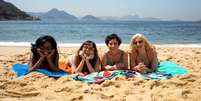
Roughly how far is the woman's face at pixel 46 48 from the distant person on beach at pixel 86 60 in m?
0.50

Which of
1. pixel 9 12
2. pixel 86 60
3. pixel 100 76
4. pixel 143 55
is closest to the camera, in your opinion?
pixel 100 76

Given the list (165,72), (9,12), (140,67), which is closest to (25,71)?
(140,67)

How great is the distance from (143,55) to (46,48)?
6.04 ft

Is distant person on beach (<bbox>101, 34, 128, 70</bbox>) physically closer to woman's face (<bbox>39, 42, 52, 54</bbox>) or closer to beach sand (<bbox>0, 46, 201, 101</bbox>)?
beach sand (<bbox>0, 46, 201, 101</bbox>)

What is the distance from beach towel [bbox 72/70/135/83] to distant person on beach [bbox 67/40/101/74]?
11.8 inches

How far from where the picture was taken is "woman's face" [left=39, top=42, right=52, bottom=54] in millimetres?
6180

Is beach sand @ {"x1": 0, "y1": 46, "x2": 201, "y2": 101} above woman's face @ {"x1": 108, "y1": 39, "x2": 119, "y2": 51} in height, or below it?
below

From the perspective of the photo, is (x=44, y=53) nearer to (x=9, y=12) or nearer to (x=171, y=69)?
(x=171, y=69)

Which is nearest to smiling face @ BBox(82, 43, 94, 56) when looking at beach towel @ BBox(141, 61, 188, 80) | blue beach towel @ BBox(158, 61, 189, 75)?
beach towel @ BBox(141, 61, 188, 80)

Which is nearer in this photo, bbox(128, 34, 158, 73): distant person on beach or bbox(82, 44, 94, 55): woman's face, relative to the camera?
bbox(82, 44, 94, 55): woman's face

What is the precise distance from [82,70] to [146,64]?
4.09 ft

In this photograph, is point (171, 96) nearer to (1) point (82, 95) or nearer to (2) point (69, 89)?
(1) point (82, 95)

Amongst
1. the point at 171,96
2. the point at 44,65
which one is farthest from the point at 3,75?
the point at 171,96

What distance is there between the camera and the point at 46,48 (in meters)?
6.22
